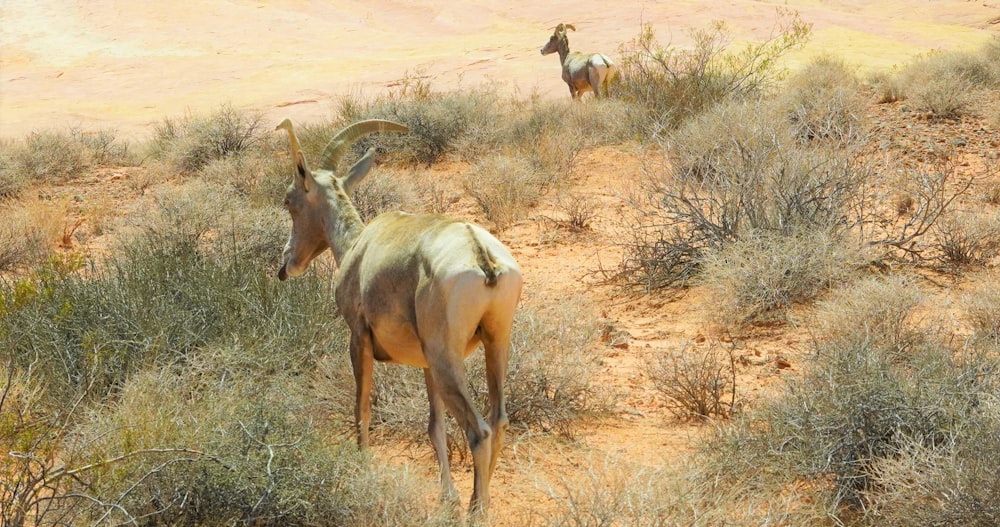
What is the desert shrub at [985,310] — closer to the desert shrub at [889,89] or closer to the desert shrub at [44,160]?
the desert shrub at [889,89]

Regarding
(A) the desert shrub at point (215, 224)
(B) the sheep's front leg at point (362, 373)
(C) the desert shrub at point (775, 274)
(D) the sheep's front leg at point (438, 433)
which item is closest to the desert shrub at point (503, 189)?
(A) the desert shrub at point (215, 224)

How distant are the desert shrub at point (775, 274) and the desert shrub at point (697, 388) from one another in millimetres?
1538

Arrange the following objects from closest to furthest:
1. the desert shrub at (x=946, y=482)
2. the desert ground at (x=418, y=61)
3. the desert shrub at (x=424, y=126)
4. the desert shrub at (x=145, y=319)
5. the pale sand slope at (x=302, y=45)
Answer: the desert shrub at (x=946, y=482)
the desert shrub at (x=145, y=319)
the desert ground at (x=418, y=61)
the desert shrub at (x=424, y=126)
the pale sand slope at (x=302, y=45)

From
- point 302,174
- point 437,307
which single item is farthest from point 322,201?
point 437,307

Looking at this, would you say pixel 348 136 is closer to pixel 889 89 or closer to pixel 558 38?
pixel 889 89

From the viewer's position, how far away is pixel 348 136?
6160 mm

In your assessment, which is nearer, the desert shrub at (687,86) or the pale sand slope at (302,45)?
the desert shrub at (687,86)

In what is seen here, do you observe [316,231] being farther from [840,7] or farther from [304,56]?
[840,7]

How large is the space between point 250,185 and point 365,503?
10031 mm

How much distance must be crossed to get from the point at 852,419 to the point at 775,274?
3553 millimetres

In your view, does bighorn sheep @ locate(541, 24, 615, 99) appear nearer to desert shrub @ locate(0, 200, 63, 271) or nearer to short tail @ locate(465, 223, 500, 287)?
desert shrub @ locate(0, 200, 63, 271)

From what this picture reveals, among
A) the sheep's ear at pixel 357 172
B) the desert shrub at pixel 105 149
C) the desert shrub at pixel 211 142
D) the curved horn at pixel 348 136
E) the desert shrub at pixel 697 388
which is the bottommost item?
the desert shrub at pixel 105 149

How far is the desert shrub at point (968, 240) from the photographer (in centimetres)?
934

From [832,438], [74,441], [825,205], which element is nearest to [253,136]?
[825,205]
